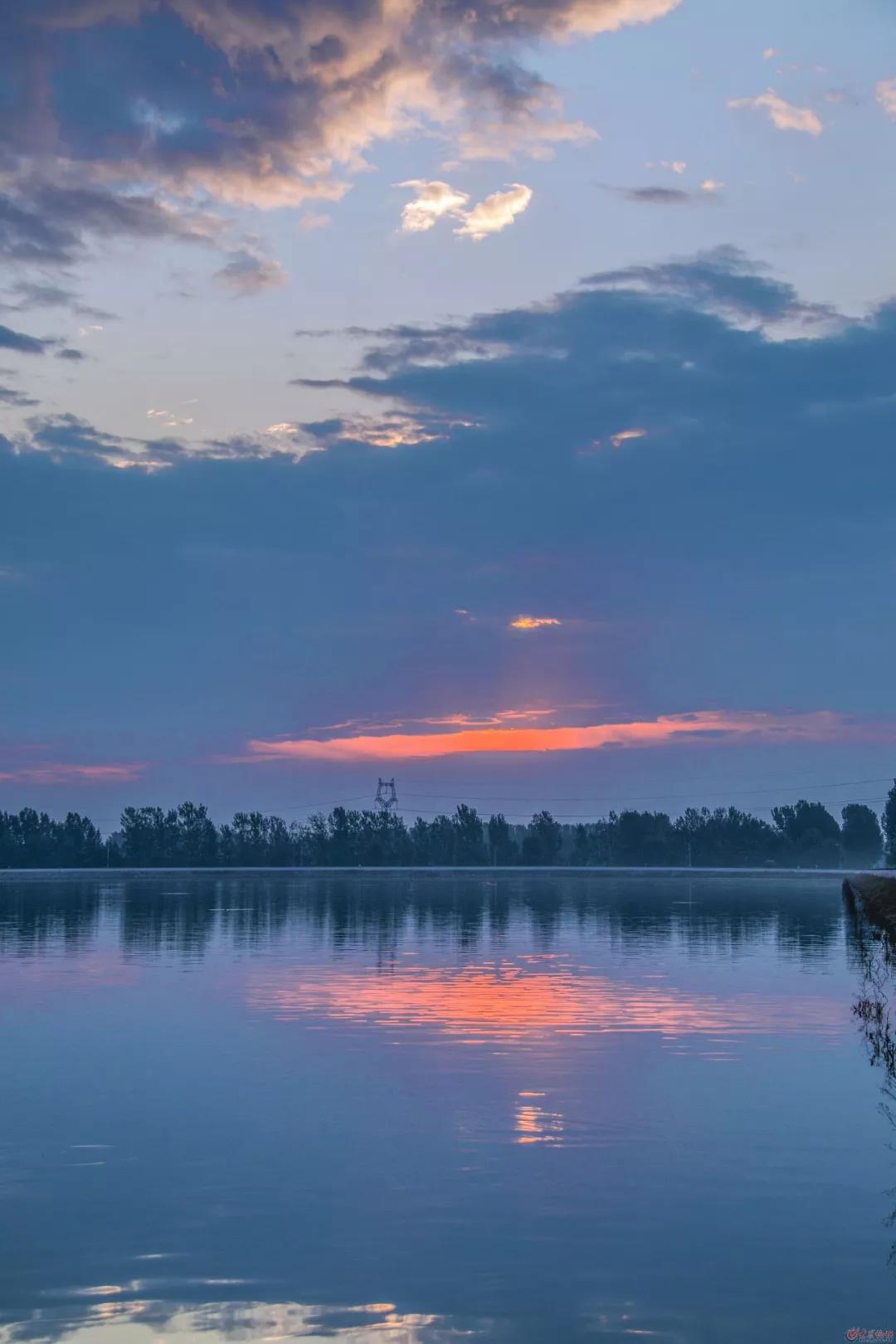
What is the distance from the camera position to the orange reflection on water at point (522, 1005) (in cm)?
3547

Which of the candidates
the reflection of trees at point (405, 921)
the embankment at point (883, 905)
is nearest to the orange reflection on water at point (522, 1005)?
the embankment at point (883, 905)

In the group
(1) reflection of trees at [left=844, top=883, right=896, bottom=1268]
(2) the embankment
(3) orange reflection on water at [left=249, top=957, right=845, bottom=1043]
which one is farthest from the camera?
(2) the embankment

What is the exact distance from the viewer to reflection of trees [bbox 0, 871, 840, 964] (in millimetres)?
69125

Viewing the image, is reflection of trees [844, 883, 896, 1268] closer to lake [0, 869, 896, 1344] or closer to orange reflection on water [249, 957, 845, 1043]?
lake [0, 869, 896, 1344]

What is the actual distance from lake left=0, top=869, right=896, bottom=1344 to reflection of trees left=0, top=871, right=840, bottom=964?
2098 centimetres

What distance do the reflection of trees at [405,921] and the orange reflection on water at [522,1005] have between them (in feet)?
30.0

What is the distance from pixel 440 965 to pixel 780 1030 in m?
21.6

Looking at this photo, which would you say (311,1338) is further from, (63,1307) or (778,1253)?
(778,1253)

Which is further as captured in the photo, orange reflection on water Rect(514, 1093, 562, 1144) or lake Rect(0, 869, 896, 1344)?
orange reflection on water Rect(514, 1093, 562, 1144)

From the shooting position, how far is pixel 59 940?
70.2 metres

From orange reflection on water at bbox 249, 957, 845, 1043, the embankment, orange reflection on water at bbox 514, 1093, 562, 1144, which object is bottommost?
orange reflection on water at bbox 249, 957, 845, 1043

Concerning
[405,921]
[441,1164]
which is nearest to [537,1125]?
[441,1164]

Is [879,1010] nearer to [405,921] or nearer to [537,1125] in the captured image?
[537,1125]

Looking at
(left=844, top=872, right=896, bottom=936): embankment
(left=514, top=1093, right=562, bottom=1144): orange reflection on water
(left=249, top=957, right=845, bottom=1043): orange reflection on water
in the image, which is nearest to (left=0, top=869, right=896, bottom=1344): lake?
(left=514, top=1093, right=562, bottom=1144): orange reflection on water
